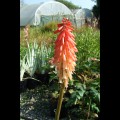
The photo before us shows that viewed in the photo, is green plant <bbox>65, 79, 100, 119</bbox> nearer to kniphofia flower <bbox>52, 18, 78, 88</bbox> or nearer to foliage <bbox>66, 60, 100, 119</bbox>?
foliage <bbox>66, 60, 100, 119</bbox>

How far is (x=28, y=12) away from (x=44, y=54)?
14.4 meters

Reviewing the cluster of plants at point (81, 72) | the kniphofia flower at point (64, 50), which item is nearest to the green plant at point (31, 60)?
the cluster of plants at point (81, 72)

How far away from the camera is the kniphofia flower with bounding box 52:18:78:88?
1299 mm

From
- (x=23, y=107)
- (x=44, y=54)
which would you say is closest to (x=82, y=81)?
(x=23, y=107)

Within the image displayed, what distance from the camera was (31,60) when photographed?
15.8 ft

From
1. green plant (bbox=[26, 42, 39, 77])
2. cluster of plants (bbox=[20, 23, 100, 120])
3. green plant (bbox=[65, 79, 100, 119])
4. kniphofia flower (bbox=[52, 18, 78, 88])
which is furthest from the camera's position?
green plant (bbox=[26, 42, 39, 77])

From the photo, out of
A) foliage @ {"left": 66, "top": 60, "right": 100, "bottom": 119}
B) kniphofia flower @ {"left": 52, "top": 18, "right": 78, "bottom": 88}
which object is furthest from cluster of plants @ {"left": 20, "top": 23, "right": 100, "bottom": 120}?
kniphofia flower @ {"left": 52, "top": 18, "right": 78, "bottom": 88}

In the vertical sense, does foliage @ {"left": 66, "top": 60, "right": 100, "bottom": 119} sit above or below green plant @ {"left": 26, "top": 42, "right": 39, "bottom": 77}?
below

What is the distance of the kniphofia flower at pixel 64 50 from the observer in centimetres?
130

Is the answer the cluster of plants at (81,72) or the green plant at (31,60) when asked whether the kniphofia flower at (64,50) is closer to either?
the cluster of plants at (81,72)

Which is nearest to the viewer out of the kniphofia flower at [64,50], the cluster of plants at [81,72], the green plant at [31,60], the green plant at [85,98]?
the kniphofia flower at [64,50]
